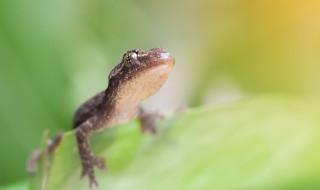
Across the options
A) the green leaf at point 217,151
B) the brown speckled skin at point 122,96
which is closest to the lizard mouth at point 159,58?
the brown speckled skin at point 122,96

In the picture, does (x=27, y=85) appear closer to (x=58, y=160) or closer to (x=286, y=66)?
(x=58, y=160)

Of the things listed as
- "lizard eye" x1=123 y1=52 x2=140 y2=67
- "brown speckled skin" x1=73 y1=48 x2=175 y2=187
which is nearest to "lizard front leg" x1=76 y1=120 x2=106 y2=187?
"brown speckled skin" x1=73 y1=48 x2=175 y2=187

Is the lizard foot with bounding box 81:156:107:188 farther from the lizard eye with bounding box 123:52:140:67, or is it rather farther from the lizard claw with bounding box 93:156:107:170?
the lizard eye with bounding box 123:52:140:67

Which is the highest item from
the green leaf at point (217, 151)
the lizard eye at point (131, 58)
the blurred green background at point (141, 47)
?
the blurred green background at point (141, 47)

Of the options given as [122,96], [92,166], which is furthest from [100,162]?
[122,96]

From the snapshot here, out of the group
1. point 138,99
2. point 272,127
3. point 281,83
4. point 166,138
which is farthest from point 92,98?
point 281,83

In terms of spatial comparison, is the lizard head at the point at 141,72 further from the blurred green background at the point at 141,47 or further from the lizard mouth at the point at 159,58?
the blurred green background at the point at 141,47
